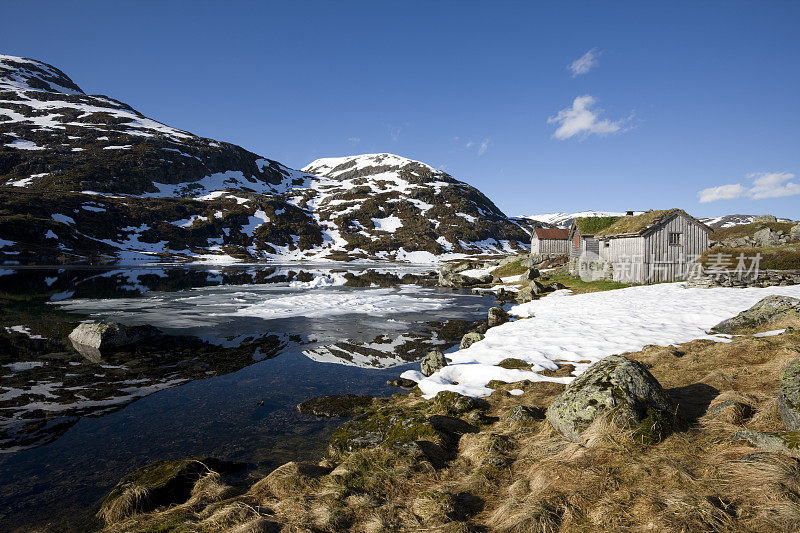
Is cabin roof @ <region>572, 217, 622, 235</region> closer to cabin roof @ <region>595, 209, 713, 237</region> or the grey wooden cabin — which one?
the grey wooden cabin

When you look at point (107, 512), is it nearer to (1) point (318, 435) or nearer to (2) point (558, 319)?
(1) point (318, 435)

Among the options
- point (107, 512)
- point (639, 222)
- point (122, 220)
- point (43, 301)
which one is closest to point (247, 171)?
point (122, 220)

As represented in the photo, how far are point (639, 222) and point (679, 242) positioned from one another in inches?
142

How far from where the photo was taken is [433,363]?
45.3 ft

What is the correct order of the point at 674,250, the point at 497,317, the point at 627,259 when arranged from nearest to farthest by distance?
1. the point at 497,317
2. the point at 674,250
3. the point at 627,259

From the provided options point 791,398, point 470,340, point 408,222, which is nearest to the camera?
point 791,398

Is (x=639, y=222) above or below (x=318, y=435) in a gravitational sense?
above

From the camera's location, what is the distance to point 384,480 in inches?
248

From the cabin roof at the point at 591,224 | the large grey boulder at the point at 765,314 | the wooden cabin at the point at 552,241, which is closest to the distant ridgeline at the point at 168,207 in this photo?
the wooden cabin at the point at 552,241

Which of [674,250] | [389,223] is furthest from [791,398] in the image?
[389,223]

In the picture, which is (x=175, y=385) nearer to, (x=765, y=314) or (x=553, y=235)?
(x=765, y=314)

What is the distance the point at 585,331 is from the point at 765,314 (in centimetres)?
660

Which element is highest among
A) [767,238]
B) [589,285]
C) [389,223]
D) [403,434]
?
[389,223]

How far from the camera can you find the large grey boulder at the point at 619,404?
6305 mm
